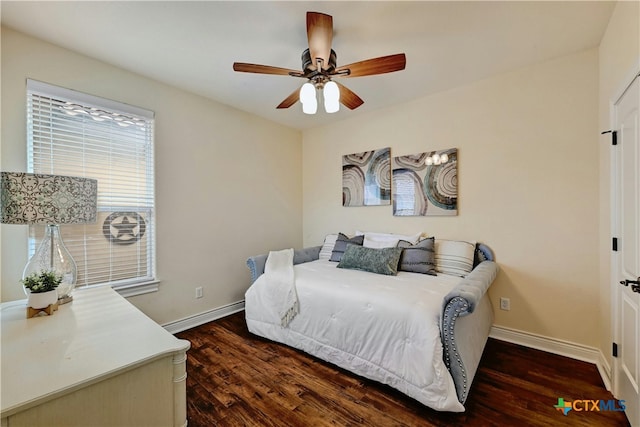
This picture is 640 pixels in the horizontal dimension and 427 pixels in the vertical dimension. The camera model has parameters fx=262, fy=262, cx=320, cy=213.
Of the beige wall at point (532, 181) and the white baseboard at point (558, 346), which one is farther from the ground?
the beige wall at point (532, 181)

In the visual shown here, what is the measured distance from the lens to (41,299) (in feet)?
4.55

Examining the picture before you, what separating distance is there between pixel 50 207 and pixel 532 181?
3558 millimetres

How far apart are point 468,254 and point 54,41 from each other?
13.0ft

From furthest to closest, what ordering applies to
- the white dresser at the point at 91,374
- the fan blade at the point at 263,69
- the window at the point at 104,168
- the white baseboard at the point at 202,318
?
the white baseboard at the point at 202,318, the window at the point at 104,168, the fan blade at the point at 263,69, the white dresser at the point at 91,374

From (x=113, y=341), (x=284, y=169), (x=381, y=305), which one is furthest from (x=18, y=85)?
(x=381, y=305)

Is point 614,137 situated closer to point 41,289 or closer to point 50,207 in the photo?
point 50,207

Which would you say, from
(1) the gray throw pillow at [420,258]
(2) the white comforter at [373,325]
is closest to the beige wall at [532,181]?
(1) the gray throw pillow at [420,258]

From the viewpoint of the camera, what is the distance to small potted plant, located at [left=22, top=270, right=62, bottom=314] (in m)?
1.38

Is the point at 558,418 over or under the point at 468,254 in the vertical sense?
under

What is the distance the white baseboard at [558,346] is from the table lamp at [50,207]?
11.5ft

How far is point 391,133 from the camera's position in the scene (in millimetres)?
3291

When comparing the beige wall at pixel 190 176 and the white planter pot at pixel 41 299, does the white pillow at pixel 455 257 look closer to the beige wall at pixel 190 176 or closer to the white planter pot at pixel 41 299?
the beige wall at pixel 190 176

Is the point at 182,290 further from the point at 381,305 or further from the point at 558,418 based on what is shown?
the point at 558,418

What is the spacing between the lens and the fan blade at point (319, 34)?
1458 mm
